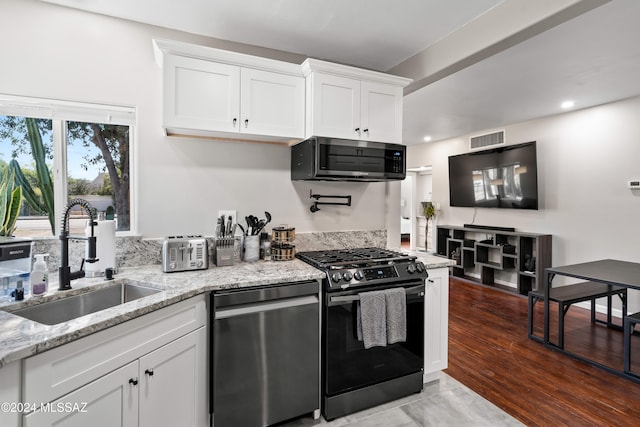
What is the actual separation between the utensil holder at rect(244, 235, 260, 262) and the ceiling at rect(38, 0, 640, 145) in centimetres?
153

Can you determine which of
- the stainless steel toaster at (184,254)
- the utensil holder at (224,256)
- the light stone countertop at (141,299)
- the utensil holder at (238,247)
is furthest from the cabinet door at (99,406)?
the utensil holder at (238,247)

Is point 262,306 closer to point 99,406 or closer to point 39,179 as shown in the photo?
point 99,406

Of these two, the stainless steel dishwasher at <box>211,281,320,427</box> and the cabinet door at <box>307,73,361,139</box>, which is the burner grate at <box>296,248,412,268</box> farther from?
the cabinet door at <box>307,73,361,139</box>

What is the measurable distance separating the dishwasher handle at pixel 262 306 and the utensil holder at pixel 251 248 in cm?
58

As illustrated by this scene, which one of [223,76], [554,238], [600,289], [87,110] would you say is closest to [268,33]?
[223,76]

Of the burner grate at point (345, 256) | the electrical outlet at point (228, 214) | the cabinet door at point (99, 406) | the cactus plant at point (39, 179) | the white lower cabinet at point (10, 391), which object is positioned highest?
the cactus plant at point (39, 179)

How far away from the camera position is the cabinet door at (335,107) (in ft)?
7.75

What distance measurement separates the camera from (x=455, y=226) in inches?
235

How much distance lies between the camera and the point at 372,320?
2051 mm

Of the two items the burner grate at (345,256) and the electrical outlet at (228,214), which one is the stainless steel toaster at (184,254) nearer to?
the electrical outlet at (228,214)

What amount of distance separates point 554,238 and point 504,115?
1871mm

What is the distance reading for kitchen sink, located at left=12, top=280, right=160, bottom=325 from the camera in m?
1.53

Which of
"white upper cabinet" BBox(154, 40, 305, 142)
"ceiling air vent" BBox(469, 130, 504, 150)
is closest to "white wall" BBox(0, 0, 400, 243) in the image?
"white upper cabinet" BBox(154, 40, 305, 142)

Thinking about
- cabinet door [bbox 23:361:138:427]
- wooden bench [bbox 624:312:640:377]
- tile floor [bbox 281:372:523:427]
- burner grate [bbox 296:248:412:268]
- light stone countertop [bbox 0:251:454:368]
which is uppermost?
burner grate [bbox 296:248:412:268]
